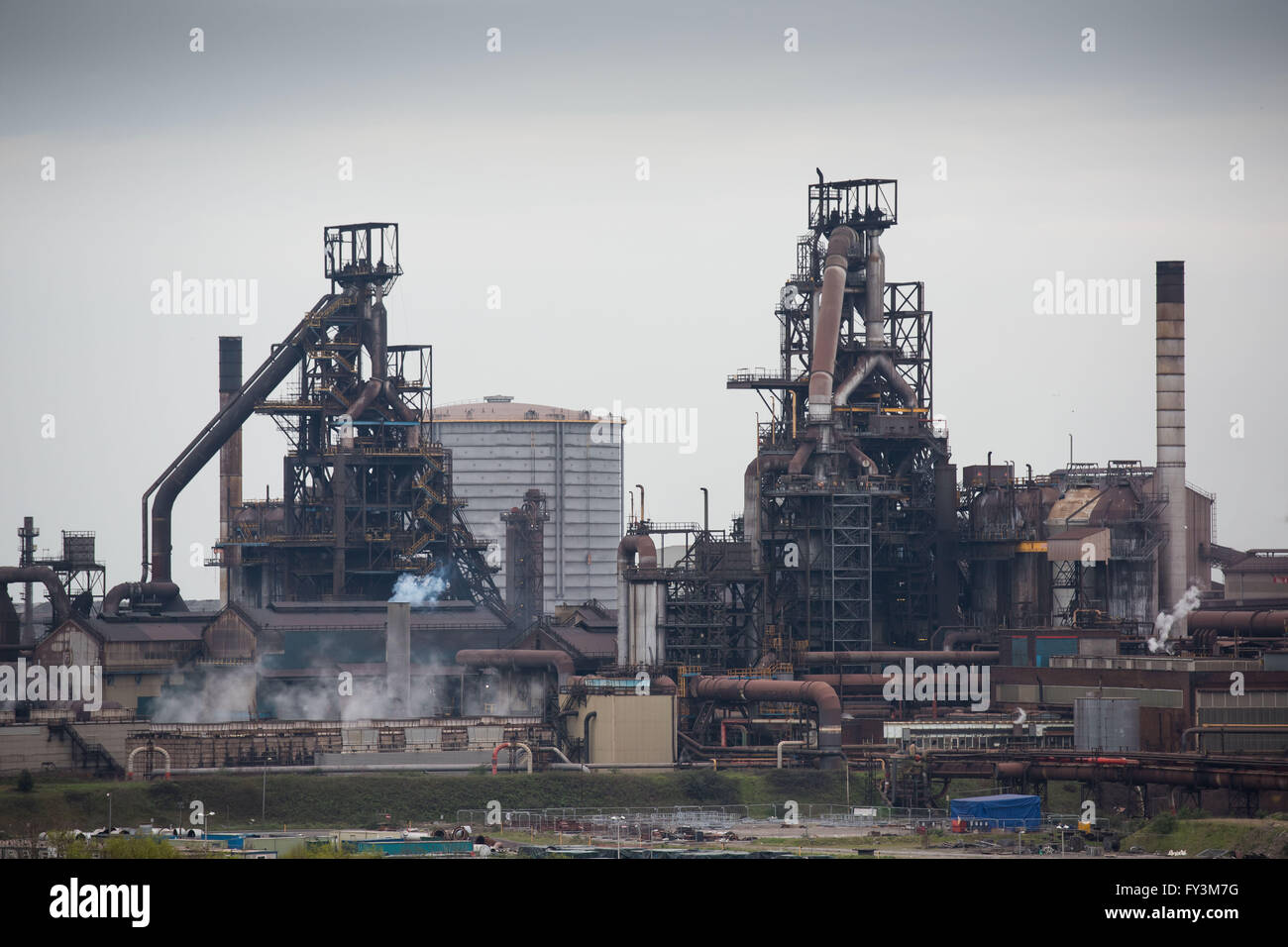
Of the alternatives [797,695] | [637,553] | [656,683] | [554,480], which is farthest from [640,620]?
[554,480]

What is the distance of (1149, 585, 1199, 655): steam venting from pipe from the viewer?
96.4 metres

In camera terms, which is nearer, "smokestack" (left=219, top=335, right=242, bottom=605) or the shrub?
the shrub

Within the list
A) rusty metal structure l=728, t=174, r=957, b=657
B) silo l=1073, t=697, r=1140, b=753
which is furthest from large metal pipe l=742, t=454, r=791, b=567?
silo l=1073, t=697, r=1140, b=753

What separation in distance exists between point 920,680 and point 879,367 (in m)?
15.4

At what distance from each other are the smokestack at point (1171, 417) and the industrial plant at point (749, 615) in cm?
13

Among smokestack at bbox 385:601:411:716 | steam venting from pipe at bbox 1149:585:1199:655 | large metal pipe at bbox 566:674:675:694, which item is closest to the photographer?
large metal pipe at bbox 566:674:675:694

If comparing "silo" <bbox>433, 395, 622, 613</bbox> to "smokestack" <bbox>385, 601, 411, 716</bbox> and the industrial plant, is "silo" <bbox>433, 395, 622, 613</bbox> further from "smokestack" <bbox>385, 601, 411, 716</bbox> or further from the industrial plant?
"smokestack" <bbox>385, 601, 411, 716</bbox>

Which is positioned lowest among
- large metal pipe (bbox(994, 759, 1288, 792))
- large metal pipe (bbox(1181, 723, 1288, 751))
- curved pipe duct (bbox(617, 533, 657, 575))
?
large metal pipe (bbox(994, 759, 1288, 792))

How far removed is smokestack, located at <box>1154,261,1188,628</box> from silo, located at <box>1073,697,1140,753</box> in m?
15.5

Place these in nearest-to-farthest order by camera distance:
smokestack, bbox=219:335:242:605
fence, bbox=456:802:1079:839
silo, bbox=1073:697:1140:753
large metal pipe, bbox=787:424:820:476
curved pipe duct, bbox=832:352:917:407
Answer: fence, bbox=456:802:1079:839 < silo, bbox=1073:697:1140:753 < large metal pipe, bbox=787:424:820:476 < curved pipe duct, bbox=832:352:917:407 < smokestack, bbox=219:335:242:605

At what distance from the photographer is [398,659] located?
9794 centimetres

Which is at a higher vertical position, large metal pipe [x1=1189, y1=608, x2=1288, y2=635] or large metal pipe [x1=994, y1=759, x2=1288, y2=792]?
large metal pipe [x1=1189, y1=608, x2=1288, y2=635]
